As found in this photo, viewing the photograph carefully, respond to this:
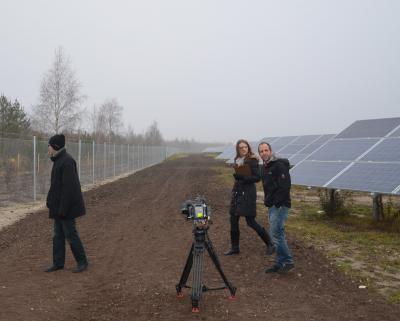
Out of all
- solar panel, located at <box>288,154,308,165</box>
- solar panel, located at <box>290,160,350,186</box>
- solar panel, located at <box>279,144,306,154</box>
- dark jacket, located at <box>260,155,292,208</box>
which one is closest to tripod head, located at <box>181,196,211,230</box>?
dark jacket, located at <box>260,155,292,208</box>

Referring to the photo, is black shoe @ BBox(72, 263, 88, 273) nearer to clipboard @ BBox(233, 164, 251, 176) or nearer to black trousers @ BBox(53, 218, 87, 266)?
black trousers @ BBox(53, 218, 87, 266)

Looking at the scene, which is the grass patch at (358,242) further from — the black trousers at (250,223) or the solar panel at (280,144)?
the solar panel at (280,144)

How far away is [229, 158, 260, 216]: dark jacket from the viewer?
6217 millimetres

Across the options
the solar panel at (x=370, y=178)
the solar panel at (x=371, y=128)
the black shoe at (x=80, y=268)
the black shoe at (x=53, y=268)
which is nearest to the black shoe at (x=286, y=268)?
the black shoe at (x=80, y=268)

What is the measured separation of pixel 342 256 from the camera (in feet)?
21.9

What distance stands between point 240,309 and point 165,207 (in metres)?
7.87

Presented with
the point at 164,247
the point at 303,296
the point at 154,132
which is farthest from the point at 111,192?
the point at 154,132

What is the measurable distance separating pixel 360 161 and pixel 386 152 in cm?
64

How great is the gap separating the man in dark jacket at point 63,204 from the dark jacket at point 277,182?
102 inches

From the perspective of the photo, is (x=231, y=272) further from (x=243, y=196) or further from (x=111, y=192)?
(x=111, y=192)

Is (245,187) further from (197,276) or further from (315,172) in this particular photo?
(315,172)

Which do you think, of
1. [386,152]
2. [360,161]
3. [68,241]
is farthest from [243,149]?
[386,152]

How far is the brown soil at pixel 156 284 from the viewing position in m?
4.33

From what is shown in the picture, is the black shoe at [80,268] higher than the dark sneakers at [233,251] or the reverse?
the reverse
